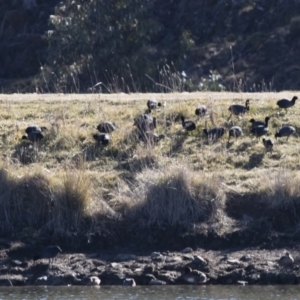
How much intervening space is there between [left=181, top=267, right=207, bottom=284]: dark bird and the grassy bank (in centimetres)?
104

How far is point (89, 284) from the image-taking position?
46.7 feet

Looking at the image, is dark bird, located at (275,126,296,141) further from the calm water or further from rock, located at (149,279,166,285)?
rock, located at (149,279,166,285)

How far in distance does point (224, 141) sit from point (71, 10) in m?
19.5

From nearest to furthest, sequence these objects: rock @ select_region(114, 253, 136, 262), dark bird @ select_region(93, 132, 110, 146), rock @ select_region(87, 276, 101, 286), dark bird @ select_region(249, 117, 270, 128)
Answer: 1. rock @ select_region(87, 276, 101, 286)
2. rock @ select_region(114, 253, 136, 262)
3. dark bird @ select_region(93, 132, 110, 146)
4. dark bird @ select_region(249, 117, 270, 128)

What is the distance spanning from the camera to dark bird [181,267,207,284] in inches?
558

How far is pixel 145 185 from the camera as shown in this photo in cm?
1566

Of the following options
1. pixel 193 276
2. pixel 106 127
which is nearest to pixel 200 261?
pixel 193 276

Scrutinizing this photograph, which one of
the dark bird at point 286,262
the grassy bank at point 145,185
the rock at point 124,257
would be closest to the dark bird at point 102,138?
the grassy bank at point 145,185

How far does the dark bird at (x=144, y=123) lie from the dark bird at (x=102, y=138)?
565 mm

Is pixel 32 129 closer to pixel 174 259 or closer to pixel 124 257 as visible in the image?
pixel 124 257

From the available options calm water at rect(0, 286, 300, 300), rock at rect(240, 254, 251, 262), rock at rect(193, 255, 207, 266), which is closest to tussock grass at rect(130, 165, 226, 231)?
rock at rect(193, 255, 207, 266)

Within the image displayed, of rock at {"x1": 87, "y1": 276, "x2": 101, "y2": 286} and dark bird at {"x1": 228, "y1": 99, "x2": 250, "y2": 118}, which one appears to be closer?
rock at {"x1": 87, "y1": 276, "x2": 101, "y2": 286}

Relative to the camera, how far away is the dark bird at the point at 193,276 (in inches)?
558

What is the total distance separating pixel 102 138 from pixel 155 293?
469cm
